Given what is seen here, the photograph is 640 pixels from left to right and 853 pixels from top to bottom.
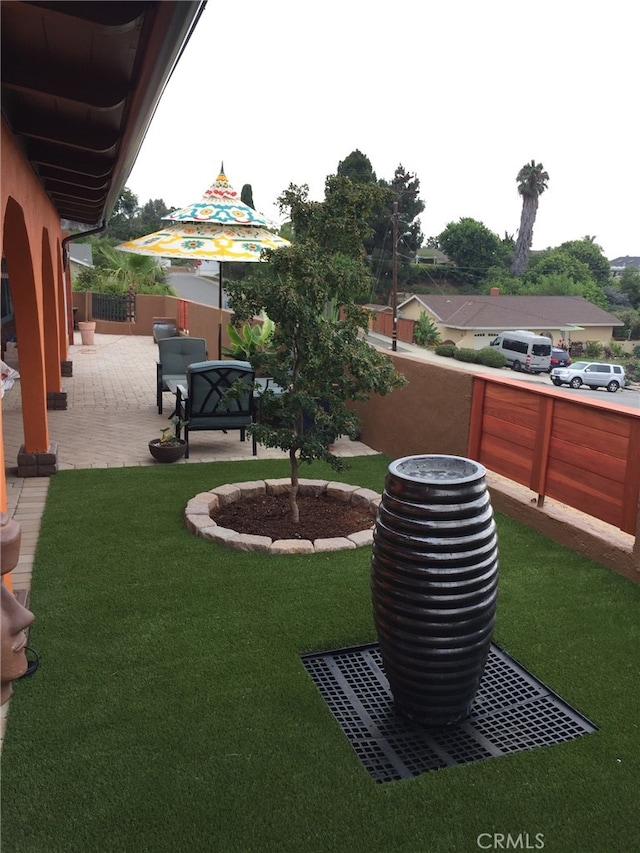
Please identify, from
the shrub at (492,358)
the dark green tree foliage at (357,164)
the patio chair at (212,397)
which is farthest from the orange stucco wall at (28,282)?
the dark green tree foliage at (357,164)

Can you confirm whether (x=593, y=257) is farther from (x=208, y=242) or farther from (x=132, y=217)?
(x=208, y=242)

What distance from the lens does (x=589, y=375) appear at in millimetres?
41844

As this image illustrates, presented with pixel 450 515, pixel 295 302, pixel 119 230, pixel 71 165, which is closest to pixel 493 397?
pixel 295 302

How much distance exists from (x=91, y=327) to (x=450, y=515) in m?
18.9

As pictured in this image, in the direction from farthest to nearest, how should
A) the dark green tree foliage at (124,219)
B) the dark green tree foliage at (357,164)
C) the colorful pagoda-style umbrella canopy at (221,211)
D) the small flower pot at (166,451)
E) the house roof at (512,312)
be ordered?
1. the dark green tree foliage at (124,219)
2. the house roof at (512,312)
3. the dark green tree foliage at (357,164)
4. the colorful pagoda-style umbrella canopy at (221,211)
5. the small flower pot at (166,451)

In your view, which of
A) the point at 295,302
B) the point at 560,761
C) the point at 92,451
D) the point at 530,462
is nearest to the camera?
the point at 560,761

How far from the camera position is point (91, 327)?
20.3 meters

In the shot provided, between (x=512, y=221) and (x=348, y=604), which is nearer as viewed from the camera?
(x=348, y=604)

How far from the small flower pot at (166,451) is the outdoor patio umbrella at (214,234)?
9.19 ft

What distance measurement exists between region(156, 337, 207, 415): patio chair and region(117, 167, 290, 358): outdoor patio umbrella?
123 centimetres

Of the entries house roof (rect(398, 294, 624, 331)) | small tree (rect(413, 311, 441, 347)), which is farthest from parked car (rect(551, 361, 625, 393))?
house roof (rect(398, 294, 624, 331))

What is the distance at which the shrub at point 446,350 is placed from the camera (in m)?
51.7

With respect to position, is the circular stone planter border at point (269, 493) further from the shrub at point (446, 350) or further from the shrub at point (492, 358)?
the shrub at point (446, 350)

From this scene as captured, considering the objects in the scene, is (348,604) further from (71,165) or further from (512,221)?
(512,221)
